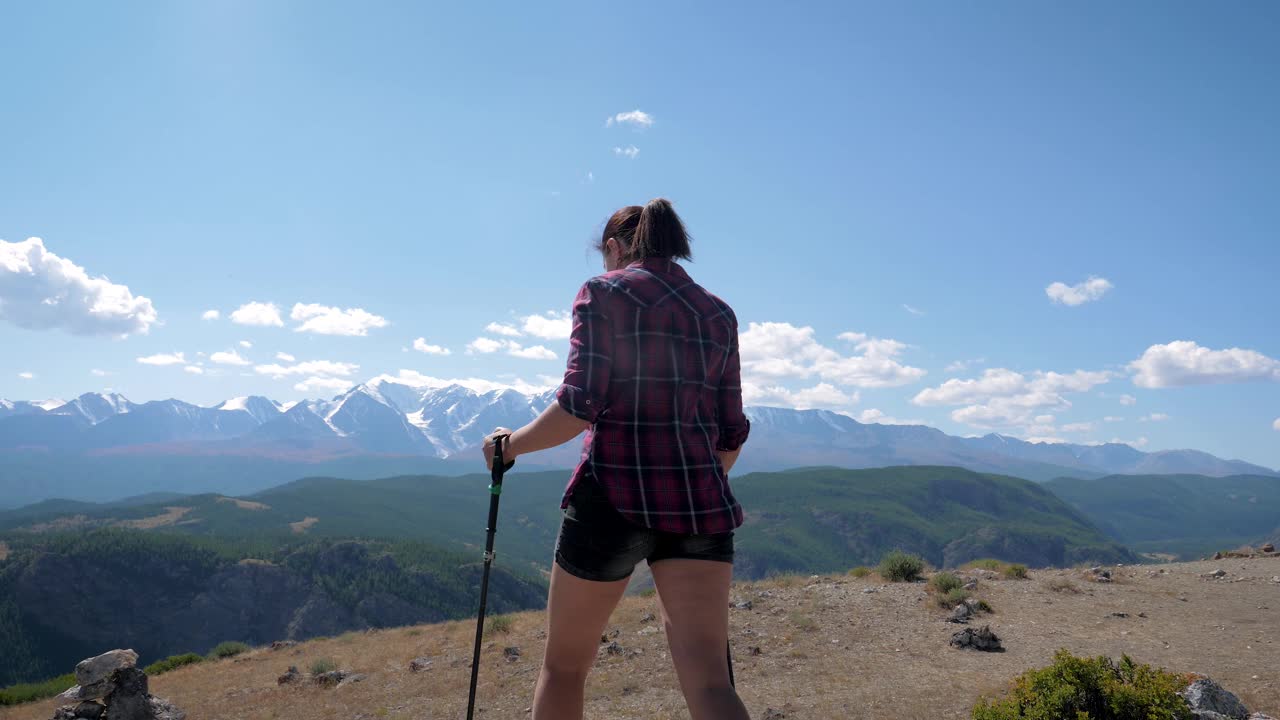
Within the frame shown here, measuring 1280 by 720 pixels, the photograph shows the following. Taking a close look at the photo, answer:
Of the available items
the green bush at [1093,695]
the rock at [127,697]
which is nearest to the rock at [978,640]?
the green bush at [1093,695]

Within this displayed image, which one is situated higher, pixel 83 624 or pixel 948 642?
pixel 948 642

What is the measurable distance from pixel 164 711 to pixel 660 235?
1216 centimetres

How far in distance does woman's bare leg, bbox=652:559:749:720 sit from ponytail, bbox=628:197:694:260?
1.19m

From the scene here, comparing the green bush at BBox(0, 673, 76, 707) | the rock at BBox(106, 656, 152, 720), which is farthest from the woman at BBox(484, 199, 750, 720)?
the green bush at BBox(0, 673, 76, 707)

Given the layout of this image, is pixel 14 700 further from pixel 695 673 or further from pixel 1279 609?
pixel 1279 609

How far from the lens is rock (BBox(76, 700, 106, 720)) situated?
10.0m

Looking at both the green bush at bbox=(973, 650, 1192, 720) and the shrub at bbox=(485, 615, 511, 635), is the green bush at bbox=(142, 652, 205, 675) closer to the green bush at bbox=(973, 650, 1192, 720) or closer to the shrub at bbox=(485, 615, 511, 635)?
the shrub at bbox=(485, 615, 511, 635)

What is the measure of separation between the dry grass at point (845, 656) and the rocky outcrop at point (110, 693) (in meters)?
1.29

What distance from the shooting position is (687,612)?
2.44 metres

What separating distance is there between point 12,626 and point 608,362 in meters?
159

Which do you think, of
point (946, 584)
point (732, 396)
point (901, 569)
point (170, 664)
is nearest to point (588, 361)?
point (732, 396)

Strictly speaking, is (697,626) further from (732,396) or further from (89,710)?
(89,710)

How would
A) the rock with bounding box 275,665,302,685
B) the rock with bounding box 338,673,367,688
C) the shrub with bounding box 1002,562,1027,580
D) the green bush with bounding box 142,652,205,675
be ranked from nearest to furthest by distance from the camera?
1. the rock with bounding box 338,673,367,688
2. the rock with bounding box 275,665,302,685
3. the shrub with bounding box 1002,562,1027,580
4. the green bush with bounding box 142,652,205,675

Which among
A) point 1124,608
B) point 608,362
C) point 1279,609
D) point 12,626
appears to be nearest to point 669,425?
point 608,362
